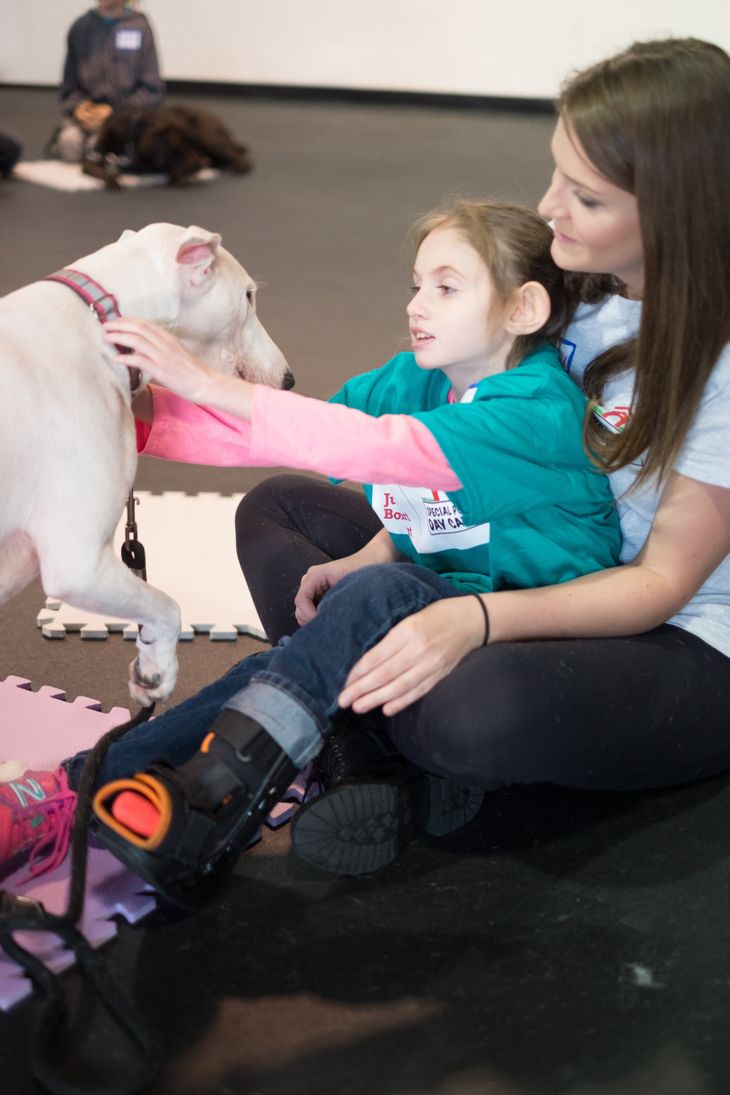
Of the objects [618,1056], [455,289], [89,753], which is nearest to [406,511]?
[455,289]

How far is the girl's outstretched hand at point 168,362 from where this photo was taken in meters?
1.58

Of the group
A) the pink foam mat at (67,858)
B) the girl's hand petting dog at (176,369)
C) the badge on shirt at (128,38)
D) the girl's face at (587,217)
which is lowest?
the pink foam mat at (67,858)

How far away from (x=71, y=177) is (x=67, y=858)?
18.3ft

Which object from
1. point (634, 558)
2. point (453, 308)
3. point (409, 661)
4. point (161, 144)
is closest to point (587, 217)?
point (453, 308)

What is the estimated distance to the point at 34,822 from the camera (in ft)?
5.69

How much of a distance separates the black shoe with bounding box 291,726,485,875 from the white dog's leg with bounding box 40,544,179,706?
0.89 ft

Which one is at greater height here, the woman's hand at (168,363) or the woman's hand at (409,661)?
the woman's hand at (168,363)

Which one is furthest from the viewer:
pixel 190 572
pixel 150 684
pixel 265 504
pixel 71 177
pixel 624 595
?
pixel 71 177

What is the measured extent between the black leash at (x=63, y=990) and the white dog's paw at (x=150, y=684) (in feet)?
0.85

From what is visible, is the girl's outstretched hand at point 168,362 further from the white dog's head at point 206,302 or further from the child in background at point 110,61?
the child in background at point 110,61

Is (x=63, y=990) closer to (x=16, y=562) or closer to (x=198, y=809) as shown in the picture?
(x=198, y=809)

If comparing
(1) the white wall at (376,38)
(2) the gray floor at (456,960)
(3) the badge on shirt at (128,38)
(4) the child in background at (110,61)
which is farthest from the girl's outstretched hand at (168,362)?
(1) the white wall at (376,38)

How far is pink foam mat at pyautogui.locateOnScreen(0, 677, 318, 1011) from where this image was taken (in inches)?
62.3

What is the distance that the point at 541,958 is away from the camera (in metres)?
1.61
